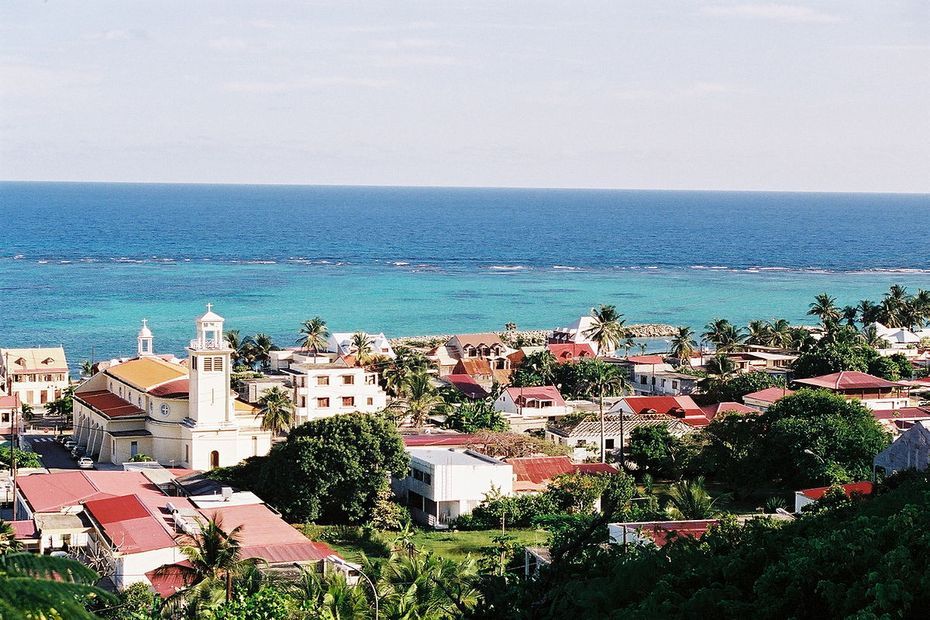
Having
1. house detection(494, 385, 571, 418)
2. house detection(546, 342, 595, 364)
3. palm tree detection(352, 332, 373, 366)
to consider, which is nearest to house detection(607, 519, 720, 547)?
house detection(494, 385, 571, 418)

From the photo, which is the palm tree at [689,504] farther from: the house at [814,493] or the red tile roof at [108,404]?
A: the red tile roof at [108,404]

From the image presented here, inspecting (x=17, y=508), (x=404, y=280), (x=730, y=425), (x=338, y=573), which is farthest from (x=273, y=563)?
(x=404, y=280)

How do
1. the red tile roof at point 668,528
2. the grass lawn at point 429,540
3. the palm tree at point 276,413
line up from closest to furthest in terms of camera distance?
1. the red tile roof at point 668,528
2. the grass lawn at point 429,540
3. the palm tree at point 276,413

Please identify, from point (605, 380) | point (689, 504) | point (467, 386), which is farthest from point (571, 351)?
point (689, 504)

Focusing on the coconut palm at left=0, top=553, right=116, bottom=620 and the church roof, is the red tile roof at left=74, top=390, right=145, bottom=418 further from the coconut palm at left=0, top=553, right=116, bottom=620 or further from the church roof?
the coconut palm at left=0, top=553, right=116, bottom=620

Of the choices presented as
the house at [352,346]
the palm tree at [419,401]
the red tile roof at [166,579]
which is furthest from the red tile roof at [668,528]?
the house at [352,346]

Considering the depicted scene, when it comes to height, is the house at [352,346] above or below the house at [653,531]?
below

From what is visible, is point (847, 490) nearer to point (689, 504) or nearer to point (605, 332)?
point (689, 504)
